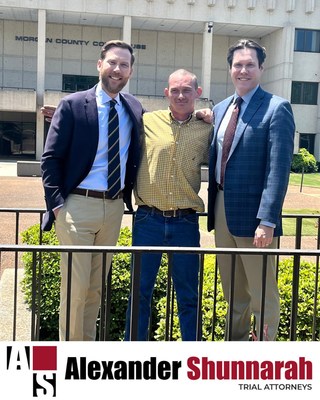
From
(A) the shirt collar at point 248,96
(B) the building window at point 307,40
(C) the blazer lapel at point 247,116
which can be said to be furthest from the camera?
(B) the building window at point 307,40

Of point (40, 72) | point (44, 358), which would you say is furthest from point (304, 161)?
point (44, 358)

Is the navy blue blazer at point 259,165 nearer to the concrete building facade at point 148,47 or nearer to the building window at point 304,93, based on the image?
the concrete building facade at point 148,47

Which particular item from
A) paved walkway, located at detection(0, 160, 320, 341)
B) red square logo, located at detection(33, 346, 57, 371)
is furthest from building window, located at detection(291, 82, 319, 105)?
red square logo, located at detection(33, 346, 57, 371)

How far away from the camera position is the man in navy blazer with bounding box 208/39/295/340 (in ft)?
11.9

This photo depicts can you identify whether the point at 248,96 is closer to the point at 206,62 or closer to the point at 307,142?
the point at 206,62

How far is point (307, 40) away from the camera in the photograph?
1565 inches

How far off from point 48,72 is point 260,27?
1651cm

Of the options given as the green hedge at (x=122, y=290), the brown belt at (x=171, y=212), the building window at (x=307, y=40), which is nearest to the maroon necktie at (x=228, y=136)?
the brown belt at (x=171, y=212)

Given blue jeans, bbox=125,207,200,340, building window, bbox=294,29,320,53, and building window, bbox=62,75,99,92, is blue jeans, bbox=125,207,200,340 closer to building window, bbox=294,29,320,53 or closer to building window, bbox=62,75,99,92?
building window, bbox=294,29,320,53

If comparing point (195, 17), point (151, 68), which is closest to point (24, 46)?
point (151, 68)

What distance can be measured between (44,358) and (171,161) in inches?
71.8

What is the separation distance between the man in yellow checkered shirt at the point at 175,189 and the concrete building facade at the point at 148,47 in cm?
3278

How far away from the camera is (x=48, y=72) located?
136 ft

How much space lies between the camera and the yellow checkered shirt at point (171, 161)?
3988 millimetres
